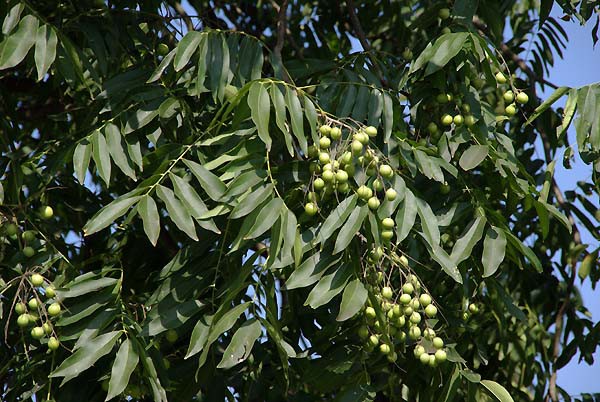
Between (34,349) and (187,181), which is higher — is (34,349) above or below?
below

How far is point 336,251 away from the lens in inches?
103

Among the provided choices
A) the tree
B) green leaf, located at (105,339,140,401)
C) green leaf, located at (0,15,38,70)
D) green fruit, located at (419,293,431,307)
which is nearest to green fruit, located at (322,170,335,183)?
the tree

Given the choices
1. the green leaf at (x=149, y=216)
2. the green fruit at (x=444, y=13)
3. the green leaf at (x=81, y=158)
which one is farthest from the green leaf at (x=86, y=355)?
the green fruit at (x=444, y=13)

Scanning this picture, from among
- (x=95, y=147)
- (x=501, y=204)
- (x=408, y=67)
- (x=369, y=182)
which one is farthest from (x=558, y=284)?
(x=95, y=147)

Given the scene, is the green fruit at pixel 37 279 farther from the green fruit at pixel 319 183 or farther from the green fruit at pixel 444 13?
the green fruit at pixel 444 13

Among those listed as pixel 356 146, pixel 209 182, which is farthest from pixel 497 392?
pixel 209 182

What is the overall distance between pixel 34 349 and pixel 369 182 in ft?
3.49

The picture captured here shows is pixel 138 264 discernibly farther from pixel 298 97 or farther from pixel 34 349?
pixel 298 97

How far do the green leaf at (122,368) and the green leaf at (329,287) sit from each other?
0.47 m

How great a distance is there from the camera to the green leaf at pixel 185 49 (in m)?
3.02

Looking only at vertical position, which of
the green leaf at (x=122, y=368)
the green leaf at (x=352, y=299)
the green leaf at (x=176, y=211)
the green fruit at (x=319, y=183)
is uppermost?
the green fruit at (x=319, y=183)

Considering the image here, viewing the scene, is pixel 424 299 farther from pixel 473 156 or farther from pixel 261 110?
pixel 261 110

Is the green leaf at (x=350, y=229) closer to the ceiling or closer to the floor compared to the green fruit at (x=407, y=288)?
closer to the ceiling

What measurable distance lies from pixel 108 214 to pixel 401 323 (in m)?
0.77
